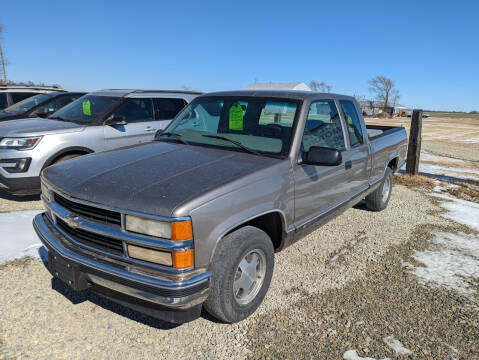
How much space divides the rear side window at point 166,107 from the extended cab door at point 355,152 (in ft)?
11.8

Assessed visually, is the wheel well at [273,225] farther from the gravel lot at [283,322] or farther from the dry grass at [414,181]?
the dry grass at [414,181]

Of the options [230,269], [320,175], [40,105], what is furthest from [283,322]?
[40,105]

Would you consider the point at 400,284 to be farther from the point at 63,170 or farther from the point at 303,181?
the point at 63,170

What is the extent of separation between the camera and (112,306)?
9.62 feet

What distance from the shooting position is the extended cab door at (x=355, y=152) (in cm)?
403

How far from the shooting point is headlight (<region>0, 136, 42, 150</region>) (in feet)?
16.8

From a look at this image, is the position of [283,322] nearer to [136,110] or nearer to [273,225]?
[273,225]

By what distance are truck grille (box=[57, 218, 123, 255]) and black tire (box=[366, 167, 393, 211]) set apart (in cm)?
418

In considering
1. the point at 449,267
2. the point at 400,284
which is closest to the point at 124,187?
the point at 400,284

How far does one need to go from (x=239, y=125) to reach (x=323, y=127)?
909mm

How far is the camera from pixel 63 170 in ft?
9.43

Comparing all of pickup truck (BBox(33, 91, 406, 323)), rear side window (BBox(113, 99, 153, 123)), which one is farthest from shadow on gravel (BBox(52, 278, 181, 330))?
rear side window (BBox(113, 99, 153, 123))

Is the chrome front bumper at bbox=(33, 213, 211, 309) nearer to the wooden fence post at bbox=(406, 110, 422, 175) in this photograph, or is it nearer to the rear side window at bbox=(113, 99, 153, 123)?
the rear side window at bbox=(113, 99, 153, 123)

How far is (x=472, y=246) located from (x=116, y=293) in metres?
4.25
